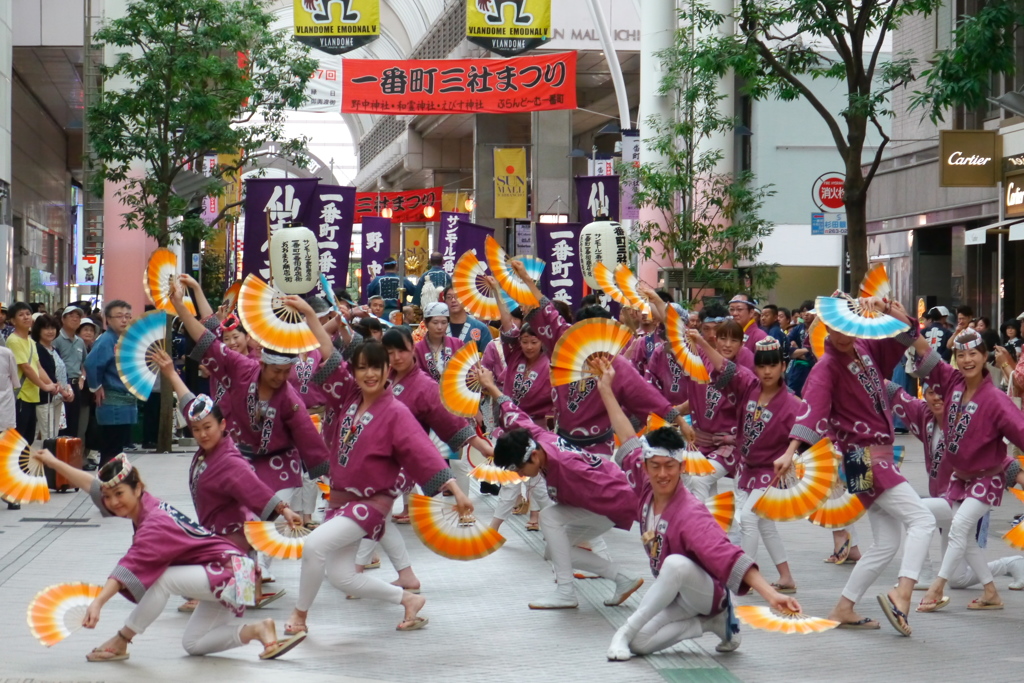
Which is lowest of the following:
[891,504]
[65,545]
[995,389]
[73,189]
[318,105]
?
[65,545]

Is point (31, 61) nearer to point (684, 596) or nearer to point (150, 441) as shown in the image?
point (150, 441)

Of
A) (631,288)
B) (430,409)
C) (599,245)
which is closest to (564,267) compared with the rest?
(599,245)

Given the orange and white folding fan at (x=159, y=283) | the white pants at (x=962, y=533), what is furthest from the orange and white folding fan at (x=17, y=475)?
the white pants at (x=962, y=533)

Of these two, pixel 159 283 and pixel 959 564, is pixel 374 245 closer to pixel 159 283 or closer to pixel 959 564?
pixel 159 283

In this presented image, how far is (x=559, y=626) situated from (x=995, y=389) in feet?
8.78

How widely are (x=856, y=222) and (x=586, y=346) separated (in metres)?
7.55

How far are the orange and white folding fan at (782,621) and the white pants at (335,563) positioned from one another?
201cm

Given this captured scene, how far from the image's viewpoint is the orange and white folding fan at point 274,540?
656 cm

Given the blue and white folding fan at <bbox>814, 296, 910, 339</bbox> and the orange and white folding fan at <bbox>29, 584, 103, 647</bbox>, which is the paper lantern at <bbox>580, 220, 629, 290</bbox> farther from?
the orange and white folding fan at <bbox>29, 584, 103, 647</bbox>

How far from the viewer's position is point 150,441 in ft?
54.5

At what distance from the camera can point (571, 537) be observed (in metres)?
7.54

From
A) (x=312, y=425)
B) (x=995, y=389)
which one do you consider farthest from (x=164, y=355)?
(x=995, y=389)

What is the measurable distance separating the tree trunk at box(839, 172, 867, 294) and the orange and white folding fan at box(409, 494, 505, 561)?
803 cm

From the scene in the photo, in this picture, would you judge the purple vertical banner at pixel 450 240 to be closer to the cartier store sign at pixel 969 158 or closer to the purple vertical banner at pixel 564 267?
the purple vertical banner at pixel 564 267
